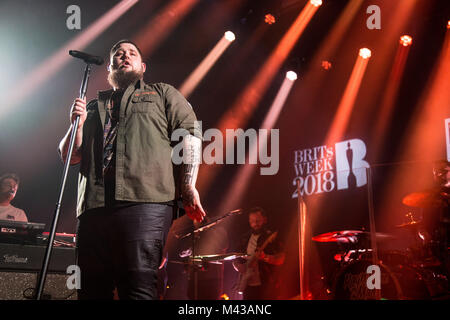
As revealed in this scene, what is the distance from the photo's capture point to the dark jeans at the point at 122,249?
163cm

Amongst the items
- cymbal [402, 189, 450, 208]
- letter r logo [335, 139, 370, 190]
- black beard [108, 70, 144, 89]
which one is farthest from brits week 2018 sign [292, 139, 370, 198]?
black beard [108, 70, 144, 89]

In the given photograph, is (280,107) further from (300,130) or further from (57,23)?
(57,23)

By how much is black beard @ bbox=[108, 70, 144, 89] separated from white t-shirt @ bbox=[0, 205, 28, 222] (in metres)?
3.24

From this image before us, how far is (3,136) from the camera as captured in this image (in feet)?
15.5

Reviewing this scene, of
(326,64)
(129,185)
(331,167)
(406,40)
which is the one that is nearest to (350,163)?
(331,167)

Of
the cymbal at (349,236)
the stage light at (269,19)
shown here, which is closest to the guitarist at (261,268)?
the cymbal at (349,236)

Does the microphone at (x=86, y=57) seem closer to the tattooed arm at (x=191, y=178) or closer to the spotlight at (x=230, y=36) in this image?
the tattooed arm at (x=191, y=178)

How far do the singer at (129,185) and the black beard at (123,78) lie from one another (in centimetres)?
4

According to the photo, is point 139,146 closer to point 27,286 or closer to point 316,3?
point 27,286

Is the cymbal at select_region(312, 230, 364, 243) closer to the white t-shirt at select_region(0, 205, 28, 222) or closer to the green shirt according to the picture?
the white t-shirt at select_region(0, 205, 28, 222)

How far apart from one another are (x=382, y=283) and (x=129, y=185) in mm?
3841

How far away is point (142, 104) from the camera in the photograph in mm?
1949

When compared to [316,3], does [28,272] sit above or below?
below
